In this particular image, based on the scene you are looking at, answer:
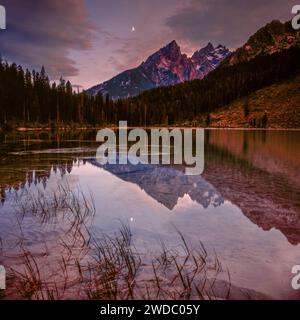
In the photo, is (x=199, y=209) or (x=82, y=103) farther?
(x=82, y=103)

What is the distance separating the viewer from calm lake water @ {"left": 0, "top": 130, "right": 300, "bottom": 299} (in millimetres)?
9305

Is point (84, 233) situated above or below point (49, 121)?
below

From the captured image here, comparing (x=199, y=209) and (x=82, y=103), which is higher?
(x=82, y=103)

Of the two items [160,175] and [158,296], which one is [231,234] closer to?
[158,296]

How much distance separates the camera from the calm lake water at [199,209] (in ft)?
30.5

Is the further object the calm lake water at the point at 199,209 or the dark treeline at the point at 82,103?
the dark treeline at the point at 82,103

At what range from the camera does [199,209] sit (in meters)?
14.7

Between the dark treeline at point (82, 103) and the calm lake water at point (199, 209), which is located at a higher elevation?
the dark treeline at point (82, 103)

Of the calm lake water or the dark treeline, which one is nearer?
the calm lake water

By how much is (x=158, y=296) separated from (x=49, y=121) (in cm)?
11172

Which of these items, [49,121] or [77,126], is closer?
[49,121]

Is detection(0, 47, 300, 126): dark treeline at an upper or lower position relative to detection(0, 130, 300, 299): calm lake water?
upper
